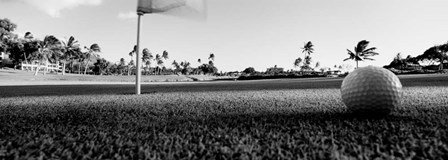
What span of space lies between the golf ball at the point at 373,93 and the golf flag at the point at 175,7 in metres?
3.62

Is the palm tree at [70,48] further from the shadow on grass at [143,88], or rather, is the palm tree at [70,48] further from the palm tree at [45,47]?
the shadow on grass at [143,88]

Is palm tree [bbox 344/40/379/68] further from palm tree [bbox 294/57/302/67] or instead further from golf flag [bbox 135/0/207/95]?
golf flag [bbox 135/0/207/95]

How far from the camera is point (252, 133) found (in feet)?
5.07

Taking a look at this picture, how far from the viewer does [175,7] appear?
195 inches

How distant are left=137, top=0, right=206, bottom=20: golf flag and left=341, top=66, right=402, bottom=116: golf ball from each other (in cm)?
362

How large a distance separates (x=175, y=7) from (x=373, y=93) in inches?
162

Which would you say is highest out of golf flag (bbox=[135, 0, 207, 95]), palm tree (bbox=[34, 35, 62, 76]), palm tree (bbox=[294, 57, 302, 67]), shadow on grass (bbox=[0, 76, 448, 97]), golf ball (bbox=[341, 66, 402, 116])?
palm tree (bbox=[294, 57, 302, 67])

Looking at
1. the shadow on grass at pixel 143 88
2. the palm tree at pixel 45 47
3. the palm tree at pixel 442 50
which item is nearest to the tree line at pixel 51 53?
the palm tree at pixel 45 47

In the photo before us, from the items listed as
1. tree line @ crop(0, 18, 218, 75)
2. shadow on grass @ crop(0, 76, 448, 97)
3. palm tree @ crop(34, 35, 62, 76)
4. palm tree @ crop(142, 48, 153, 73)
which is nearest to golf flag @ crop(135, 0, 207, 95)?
shadow on grass @ crop(0, 76, 448, 97)

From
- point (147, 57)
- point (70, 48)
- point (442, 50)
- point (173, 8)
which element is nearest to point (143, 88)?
point (173, 8)

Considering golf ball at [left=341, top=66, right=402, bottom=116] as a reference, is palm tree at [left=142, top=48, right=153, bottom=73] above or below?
above

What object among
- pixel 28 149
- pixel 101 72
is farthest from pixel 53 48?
pixel 28 149

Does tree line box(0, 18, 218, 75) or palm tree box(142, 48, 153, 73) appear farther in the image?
palm tree box(142, 48, 153, 73)

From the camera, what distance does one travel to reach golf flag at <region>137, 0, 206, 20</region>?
4906 millimetres
